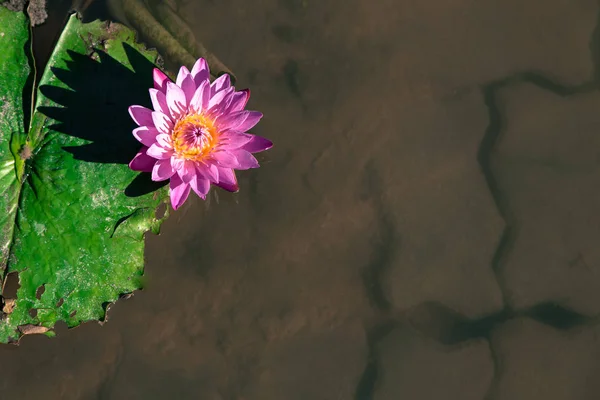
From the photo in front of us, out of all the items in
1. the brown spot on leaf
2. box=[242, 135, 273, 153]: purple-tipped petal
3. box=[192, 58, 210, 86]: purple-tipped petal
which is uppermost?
box=[192, 58, 210, 86]: purple-tipped petal

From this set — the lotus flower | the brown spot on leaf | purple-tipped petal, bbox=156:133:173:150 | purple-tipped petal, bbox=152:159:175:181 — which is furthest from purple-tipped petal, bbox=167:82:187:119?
the brown spot on leaf

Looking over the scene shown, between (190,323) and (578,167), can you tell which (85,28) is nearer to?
(190,323)

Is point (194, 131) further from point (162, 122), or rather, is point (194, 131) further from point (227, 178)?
point (227, 178)

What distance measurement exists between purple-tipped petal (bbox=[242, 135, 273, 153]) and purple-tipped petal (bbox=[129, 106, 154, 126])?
42cm

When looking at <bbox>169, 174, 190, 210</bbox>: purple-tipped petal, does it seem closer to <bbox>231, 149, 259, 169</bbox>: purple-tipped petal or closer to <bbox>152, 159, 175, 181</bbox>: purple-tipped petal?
<bbox>152, 159, 175, 181</bbox>: purple-tipped petal

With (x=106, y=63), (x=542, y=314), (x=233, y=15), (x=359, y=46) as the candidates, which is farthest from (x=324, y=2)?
(x=542, y=314)

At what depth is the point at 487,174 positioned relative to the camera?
127 inches

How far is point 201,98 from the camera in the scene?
8.40ft

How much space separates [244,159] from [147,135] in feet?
1.40

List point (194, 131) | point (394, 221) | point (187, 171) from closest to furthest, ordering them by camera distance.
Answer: point (194, 131) → point (187, 171) → point (394, 221)

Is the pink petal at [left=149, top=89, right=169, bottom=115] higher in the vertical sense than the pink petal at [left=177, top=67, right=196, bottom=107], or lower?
lower

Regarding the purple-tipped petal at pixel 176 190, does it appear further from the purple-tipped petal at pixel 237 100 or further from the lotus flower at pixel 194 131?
the purple-tipped petal at pixel 237 100

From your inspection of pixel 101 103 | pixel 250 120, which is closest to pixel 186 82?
pixel 250 120

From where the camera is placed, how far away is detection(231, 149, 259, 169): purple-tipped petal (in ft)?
8.45
